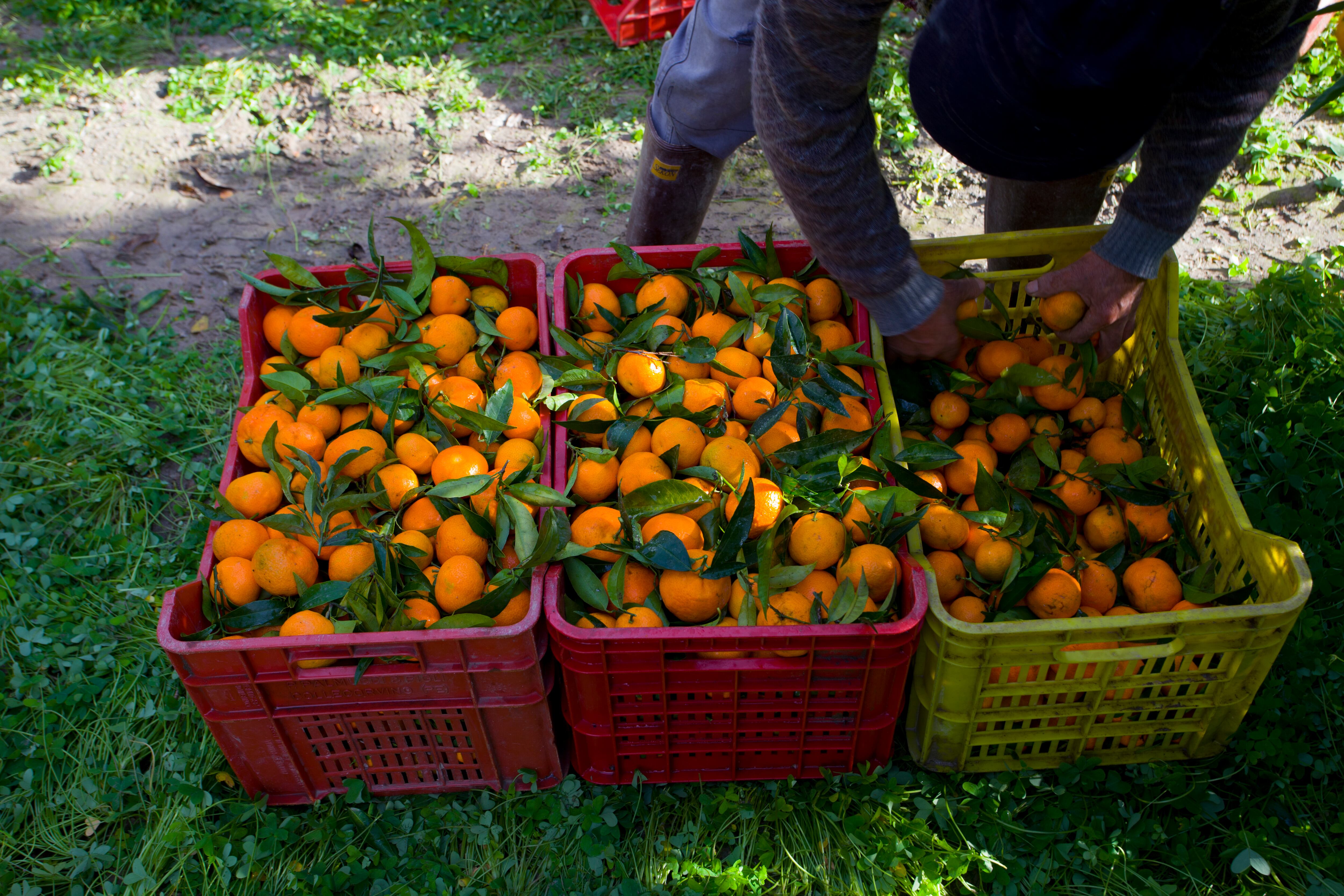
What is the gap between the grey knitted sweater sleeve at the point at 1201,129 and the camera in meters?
1.76

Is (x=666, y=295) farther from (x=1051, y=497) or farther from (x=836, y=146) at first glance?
(x=1051, y=497)

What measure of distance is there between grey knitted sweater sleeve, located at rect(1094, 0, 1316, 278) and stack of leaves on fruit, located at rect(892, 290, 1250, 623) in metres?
0.21

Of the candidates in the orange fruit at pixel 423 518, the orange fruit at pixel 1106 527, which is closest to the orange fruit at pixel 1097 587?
the orange fruit at pixel 1106 527

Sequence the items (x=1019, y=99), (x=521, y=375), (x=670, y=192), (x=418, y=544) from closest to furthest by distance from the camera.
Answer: (x=1019, y=99) → (x=418, y=544) → (x=521, y=375) → (x=670, y=192)

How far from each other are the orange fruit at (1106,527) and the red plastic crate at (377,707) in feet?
4.12

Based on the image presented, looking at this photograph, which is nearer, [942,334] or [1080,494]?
[1080,494]

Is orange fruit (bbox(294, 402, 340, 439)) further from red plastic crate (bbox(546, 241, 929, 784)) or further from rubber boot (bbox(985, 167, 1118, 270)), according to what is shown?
rubber boot (bbox(985, 167, 1118, 270))

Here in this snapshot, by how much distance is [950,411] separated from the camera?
214 centimetres

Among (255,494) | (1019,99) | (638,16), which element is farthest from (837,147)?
(638,16)

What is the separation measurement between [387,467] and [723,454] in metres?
0.73

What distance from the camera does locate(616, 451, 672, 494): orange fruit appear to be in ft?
5.97

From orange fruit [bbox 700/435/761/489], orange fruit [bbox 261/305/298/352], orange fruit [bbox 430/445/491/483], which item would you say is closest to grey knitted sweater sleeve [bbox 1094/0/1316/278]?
orange fruit [bbox 700/435/761/489]

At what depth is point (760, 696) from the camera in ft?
5.93

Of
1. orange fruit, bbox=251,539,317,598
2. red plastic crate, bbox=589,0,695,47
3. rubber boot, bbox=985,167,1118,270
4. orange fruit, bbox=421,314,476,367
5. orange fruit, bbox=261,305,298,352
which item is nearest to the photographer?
orange fruit, bbox=251,539,317,598
